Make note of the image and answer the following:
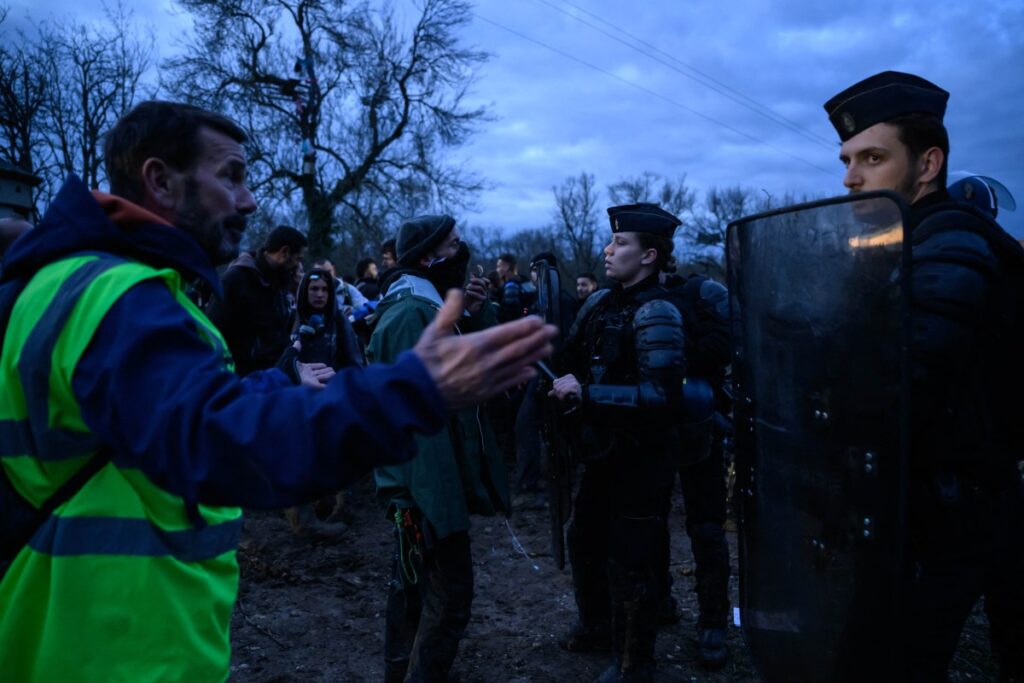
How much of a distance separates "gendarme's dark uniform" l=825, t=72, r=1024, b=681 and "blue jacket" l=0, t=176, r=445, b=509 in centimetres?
134

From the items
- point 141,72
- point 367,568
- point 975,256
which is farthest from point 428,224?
point 141,72

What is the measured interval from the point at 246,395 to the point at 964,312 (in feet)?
5.40

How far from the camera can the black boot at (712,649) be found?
356 centimetres

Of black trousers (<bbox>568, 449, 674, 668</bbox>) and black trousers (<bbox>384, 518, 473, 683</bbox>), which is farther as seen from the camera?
black trousers (<bbox>568, 449, 674, 668</bbox>)

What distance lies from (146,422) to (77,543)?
332 millimetres

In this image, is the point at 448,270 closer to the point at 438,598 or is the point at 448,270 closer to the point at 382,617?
the point at 438,598

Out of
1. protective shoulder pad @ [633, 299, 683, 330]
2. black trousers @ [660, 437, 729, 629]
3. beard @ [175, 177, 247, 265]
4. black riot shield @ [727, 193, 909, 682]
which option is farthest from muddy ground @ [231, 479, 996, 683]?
beard @ [175, 177, 247, 265]

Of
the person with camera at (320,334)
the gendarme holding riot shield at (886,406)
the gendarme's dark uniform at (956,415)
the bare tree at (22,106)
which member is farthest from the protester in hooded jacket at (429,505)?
the bare tree at (22,106)

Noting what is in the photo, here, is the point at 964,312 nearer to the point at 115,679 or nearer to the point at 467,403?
the point at 467,403

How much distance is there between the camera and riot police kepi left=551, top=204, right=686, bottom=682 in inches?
117

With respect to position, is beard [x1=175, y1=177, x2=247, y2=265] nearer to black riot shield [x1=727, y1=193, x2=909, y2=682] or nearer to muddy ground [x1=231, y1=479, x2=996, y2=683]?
black riot shield [x1=727, y1=193, x2=909, y2=682]

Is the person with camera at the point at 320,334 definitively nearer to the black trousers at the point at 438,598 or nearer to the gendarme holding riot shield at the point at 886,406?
the black trousers at the point at 438,598

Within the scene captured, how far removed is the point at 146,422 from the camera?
1049 millimetres

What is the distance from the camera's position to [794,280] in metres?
2.01
